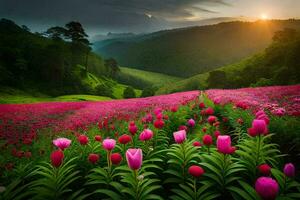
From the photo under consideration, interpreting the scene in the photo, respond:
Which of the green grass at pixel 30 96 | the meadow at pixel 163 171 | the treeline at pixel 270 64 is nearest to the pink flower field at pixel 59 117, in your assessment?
the meadow at pixel 163 171

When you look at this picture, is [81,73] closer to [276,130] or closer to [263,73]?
[263,73]

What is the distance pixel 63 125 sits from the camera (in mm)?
15148

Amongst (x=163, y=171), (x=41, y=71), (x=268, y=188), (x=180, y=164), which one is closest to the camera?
(x=268, y=188)

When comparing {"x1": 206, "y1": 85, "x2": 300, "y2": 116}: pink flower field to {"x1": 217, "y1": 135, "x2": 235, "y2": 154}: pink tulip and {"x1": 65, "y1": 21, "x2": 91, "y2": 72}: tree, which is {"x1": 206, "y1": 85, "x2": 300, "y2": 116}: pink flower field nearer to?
{"x1": 217, "y1": 135, "x2": 235, "y2": 154}: pink tulip

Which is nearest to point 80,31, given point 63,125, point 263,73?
point 263,73

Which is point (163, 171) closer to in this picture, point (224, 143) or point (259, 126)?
point (224, 143)

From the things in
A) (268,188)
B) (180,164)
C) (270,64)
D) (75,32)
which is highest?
(75,32)

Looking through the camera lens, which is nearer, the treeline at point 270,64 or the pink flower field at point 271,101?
the pink flower field at point 271,101

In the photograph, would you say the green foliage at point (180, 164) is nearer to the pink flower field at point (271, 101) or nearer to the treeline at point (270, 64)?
the pink flower field at point (271, 101)

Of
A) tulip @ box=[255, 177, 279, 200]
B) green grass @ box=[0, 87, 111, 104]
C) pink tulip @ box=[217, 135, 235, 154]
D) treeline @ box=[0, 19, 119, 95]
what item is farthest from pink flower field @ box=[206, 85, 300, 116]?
treeline @ box=[0, 19, 119, 95]

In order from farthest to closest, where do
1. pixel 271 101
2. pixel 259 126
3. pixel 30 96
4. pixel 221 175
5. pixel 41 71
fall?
pixel 41 71 < pixel 30 96 < pixel 271 101 < pixel 259 126 < pixel 221 175

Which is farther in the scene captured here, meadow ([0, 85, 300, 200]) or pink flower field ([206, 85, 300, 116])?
pink flower field ([206, 85, 300, 116])

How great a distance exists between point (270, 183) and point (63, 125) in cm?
1326

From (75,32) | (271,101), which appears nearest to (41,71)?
(75,32)
